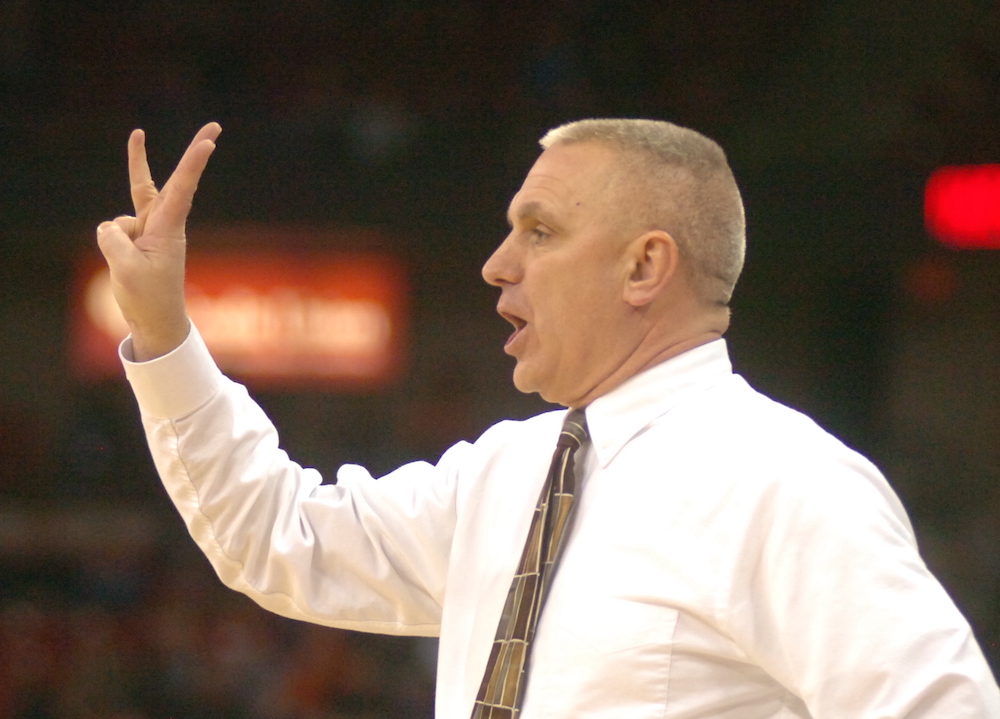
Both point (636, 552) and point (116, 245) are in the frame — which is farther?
point (116, 245)

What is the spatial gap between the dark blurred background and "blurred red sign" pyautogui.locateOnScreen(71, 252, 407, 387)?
13 cm

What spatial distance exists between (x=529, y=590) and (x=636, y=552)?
123 millimetres

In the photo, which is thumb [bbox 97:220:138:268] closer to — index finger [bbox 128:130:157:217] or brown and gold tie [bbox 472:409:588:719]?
index finger [bbox 128:130:157:217]

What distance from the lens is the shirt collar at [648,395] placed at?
3.81ft

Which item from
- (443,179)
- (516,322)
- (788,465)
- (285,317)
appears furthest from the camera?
(285,317)

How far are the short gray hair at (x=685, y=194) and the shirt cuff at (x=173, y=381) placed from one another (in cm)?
47

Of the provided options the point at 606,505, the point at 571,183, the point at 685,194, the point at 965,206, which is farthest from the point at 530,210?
the point at 965,206

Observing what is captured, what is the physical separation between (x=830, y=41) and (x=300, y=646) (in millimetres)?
3372

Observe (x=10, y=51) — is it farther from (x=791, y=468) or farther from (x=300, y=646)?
(x=791, y=468)

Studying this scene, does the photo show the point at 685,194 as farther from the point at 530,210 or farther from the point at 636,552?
the point at 636,552

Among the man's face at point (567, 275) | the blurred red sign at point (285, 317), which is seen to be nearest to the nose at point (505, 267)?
the man's face at point (567, 275)

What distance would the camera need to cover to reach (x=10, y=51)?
4.94m

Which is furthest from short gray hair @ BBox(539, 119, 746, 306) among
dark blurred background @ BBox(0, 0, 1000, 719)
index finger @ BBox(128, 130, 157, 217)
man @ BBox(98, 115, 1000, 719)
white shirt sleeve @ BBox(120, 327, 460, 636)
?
dark blurred background @ BBox(0, 0, 1000, 719)

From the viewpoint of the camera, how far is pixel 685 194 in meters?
1.21
